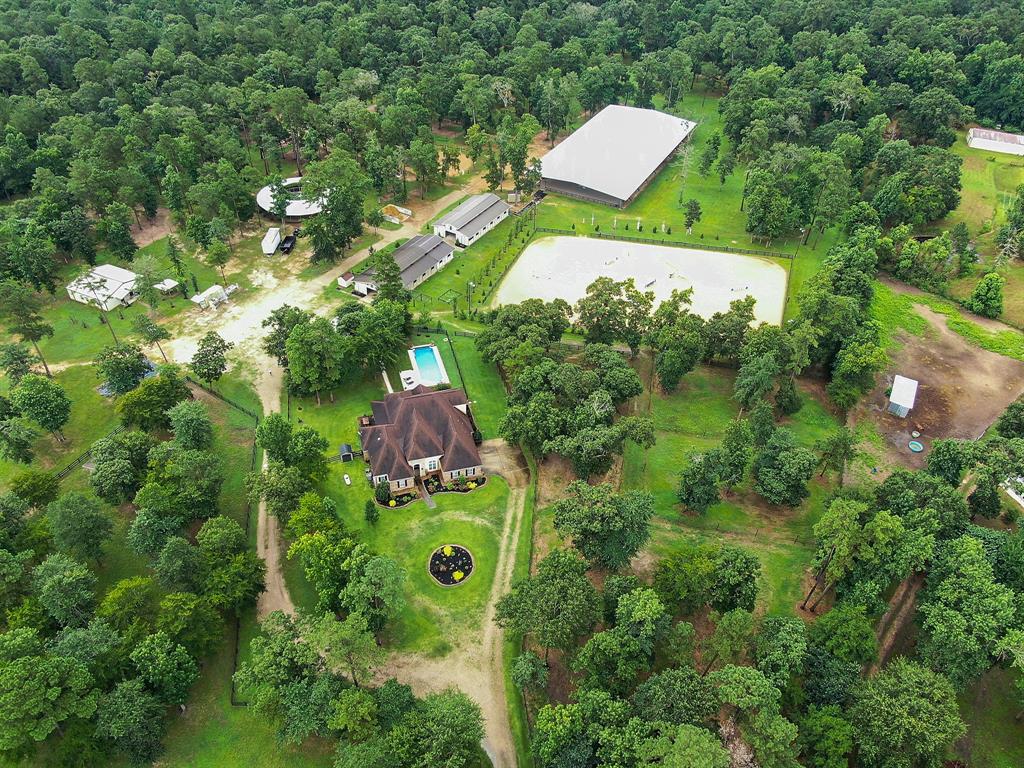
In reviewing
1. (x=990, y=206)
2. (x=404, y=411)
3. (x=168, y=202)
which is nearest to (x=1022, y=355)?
(x=990, y=206)

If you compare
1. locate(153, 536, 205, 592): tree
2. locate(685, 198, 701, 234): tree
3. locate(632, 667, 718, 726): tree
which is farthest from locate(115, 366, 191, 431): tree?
locate(685, 198, 701, 234): tree

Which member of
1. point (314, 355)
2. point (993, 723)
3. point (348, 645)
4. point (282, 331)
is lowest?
point (993, 723)

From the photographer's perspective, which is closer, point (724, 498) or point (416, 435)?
point (724, 498)

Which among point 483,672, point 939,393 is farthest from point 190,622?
point 939,393

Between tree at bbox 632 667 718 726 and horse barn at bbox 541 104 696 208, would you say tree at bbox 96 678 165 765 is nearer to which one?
tree at bbox 632 667 718 726

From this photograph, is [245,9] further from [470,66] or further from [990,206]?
[990,206]

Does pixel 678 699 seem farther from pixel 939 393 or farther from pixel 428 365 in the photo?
pixel 939 393
